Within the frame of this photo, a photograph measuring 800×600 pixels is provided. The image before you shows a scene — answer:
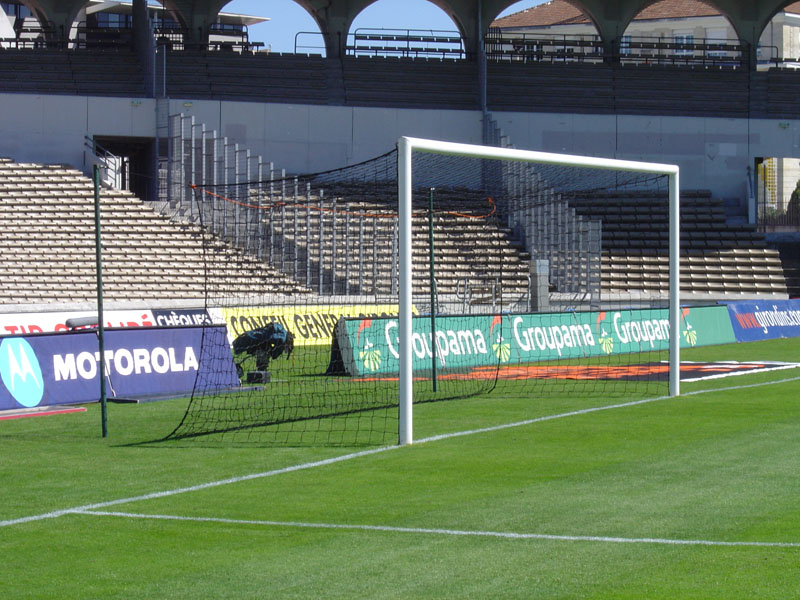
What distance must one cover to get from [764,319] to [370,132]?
17057 millimetres

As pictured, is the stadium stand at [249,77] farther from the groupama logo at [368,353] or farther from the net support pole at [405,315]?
the net support pole at [405,315]

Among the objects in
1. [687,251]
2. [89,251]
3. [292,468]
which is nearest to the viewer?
[292,468]

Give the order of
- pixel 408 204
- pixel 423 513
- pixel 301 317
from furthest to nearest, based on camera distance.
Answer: pixel 301 317 < pixel 408 204 < pixel 423 513

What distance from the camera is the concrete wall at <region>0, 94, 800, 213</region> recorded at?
38750mm

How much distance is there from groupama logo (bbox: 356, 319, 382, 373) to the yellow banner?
14.6 ft

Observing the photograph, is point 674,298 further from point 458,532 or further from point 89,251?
point 89,251

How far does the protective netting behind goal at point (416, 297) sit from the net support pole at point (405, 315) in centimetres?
59

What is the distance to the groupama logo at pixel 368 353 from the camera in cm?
2067

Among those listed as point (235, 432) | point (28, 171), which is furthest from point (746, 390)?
point (28, 171)

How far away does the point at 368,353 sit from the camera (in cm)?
2084

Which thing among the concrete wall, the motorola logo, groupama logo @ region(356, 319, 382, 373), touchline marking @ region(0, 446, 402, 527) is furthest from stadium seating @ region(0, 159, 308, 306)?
touchline marking @ region(0, 446, 402, 527)

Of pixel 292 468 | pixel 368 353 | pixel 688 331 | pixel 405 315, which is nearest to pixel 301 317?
pixel 368 353

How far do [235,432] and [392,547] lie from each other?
20.7 feet

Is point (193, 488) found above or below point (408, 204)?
below
